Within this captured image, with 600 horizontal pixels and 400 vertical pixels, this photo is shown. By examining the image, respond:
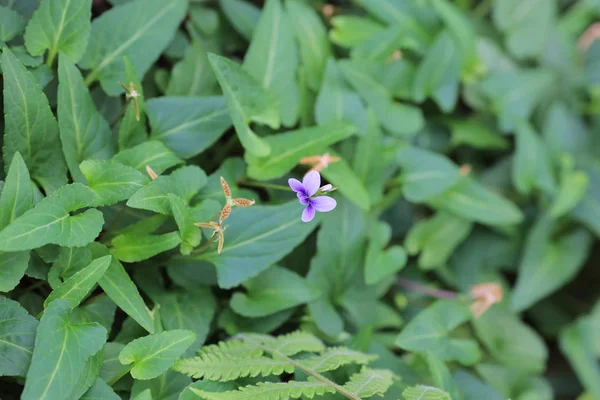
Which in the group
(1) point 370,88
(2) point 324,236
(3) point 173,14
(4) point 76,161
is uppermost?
(3) point 173,14

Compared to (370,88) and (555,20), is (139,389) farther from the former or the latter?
(555,20)

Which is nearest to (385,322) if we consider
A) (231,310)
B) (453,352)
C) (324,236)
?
(453,352)

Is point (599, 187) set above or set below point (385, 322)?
above

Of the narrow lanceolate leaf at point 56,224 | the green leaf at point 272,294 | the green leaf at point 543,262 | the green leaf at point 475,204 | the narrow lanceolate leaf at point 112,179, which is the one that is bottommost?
the green leaf at point 543,262

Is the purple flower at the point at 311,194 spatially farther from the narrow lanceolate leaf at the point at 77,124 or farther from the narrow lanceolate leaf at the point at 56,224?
the narrow lanceolate leaf at the point at 77,124

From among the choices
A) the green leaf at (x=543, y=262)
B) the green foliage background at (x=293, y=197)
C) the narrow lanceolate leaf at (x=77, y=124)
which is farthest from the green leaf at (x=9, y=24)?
the green leaf at (x=543, y=262)

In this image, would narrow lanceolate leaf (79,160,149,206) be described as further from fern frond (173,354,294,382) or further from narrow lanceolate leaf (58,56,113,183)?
fern frond (173,354,294,382)

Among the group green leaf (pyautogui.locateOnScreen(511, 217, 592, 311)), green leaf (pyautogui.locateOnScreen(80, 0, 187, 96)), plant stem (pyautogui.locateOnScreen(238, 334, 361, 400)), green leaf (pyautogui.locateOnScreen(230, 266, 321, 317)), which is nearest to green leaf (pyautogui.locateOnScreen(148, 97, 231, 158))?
green leaf (pyautogui.locateOnScreen(80, 0, 187, 96))
